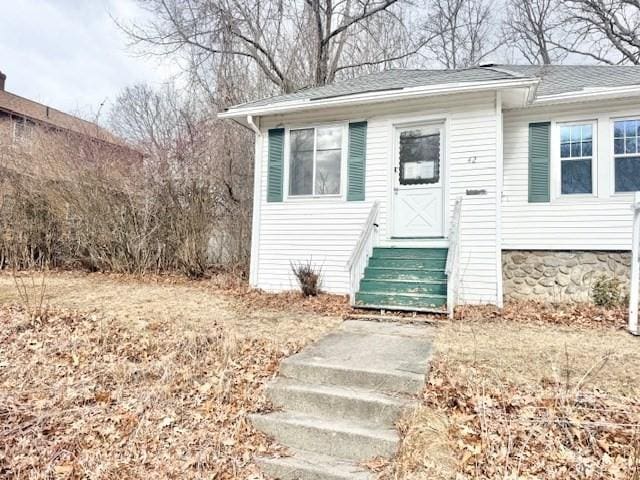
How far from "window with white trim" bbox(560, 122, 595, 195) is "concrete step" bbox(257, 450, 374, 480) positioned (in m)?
6.50

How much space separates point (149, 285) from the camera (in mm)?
8086

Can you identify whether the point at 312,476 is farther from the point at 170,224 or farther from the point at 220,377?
the point at 170,224

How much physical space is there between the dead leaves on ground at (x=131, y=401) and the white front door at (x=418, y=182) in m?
3.78

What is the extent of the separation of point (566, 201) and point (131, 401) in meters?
7.25

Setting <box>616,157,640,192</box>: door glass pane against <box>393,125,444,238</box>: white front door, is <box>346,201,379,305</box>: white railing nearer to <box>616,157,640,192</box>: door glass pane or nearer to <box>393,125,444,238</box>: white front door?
<box>393,125,444,238</box>: white front door

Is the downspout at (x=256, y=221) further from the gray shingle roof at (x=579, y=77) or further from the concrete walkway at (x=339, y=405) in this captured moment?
the gray shingle roof at (x=579, y=77)

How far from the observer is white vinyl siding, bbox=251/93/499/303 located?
663cm

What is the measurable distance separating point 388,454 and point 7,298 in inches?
260

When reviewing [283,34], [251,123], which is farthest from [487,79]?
[283,34]

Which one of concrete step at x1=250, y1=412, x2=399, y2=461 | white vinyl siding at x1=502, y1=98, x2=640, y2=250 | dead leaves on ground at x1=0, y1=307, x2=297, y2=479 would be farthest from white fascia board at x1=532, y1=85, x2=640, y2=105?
concrete step at x1=250, y1=412, x2=399, y2=461

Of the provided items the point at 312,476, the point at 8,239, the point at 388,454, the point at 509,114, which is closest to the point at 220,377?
the point at 312,476

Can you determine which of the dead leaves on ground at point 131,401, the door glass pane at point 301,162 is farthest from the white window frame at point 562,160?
the dead leaves on ground at point 131,401

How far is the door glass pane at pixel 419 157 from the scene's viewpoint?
7230 millimetres

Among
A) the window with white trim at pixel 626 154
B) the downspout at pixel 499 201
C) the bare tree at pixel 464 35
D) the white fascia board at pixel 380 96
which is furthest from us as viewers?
the bare tree at pixel 464 35
